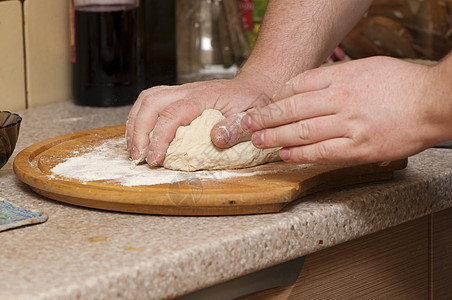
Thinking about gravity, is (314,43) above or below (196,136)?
above

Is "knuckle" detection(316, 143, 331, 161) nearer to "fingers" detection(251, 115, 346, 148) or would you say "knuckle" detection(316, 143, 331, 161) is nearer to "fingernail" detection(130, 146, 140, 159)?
"fingers" detection(251, 115, 346, 148)

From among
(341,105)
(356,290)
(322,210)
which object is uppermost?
(341,105)

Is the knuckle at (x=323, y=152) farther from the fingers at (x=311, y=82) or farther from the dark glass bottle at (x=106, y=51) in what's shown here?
the dark glass bottle at (x=106, y=51)

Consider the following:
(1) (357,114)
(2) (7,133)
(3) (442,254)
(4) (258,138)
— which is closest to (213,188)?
(4) (258,138)

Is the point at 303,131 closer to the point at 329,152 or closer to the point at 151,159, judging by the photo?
the point at 329,152

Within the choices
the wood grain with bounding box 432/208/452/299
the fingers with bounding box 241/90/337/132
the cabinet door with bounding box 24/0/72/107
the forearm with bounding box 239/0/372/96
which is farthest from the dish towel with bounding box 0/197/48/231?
the cabinet door with bounding box 24/0/72/107

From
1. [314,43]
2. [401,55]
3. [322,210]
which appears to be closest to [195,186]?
[322,210]

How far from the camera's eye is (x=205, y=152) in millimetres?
865

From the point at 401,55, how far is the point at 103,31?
714 mm

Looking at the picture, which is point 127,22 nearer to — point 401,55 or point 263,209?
→ point 401,55

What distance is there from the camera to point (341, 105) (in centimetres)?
74

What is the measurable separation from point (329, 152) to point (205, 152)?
184 millimetres

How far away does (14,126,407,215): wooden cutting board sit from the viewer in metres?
0.74

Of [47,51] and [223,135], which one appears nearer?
[223,135]
